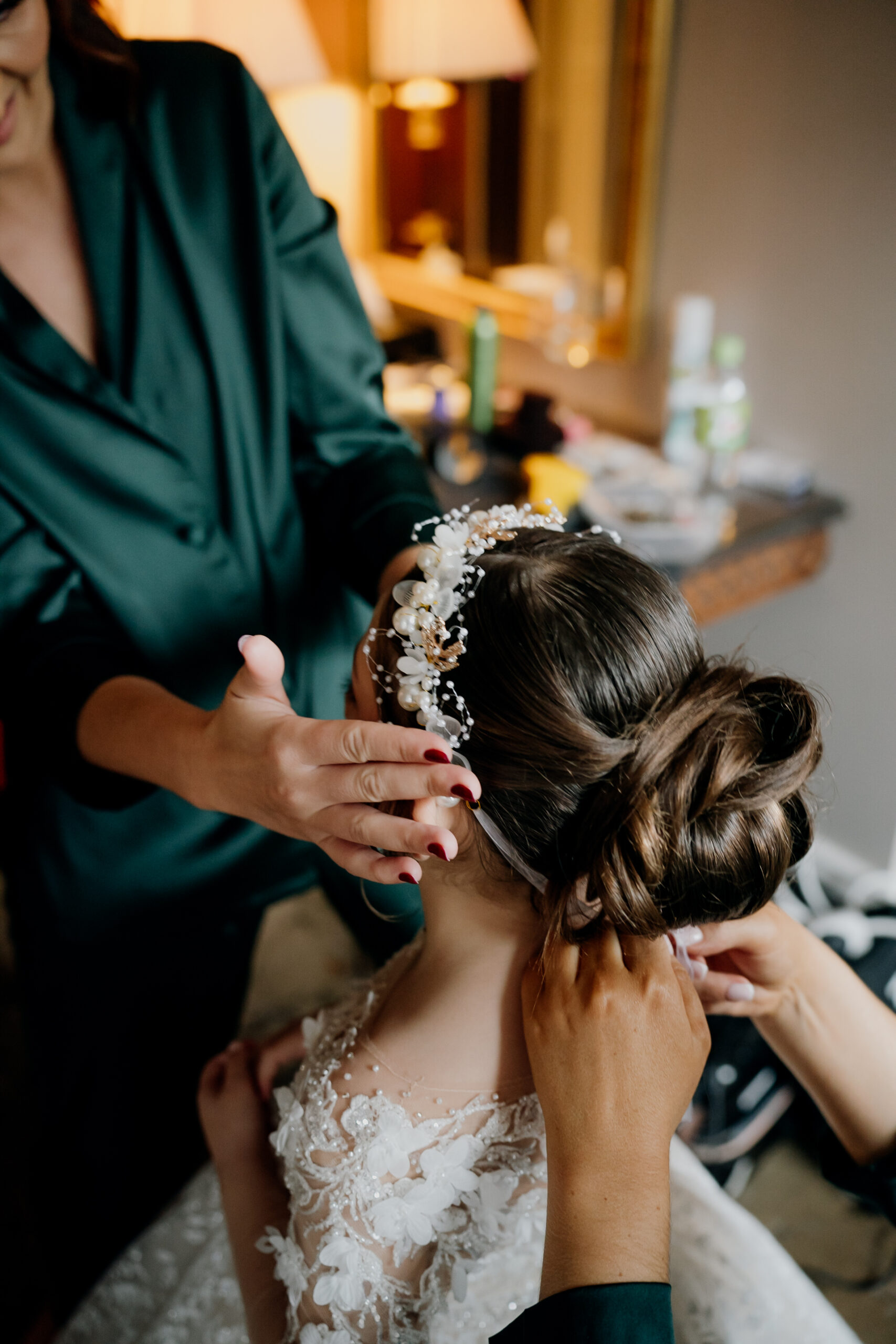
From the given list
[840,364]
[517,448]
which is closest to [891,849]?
[840,364]

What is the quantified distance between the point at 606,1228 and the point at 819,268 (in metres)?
1.64

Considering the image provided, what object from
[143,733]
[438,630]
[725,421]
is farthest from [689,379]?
[143,733]

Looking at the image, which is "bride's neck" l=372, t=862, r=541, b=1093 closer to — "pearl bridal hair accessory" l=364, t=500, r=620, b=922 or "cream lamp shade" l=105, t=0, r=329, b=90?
"pearl bridal hair accessory" l=364, t=500, r=620, b=922

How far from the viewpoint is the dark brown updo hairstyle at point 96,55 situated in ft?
2.97

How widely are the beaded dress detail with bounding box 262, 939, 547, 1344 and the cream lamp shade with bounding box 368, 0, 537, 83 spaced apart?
2.05 m

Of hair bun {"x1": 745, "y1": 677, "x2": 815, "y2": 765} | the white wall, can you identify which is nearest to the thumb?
hair bun {"x1": 745, "y1": 677, "x2": 815, "y2": 765}

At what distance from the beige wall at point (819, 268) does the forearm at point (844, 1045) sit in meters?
0.88

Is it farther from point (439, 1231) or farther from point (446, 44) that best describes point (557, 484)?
point (439, 1231)

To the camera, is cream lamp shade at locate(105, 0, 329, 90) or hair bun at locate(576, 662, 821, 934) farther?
cream lamp shade at locate(105, 0, 329, 90)

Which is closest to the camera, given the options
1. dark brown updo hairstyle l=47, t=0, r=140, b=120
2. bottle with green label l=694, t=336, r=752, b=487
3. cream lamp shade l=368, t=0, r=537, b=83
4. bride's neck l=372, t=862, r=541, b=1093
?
bride's neck l=372, t=862, r=541, b=1093

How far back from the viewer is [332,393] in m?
1.10

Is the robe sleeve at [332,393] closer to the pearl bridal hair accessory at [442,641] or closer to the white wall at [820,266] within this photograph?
the pearl bridal hair accessory at [442,641]

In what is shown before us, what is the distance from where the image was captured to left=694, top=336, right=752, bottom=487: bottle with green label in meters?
1.80

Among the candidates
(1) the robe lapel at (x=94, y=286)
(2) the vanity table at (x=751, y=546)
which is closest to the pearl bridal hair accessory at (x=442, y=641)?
(1) the robe lapel at (x=94, y=286)
